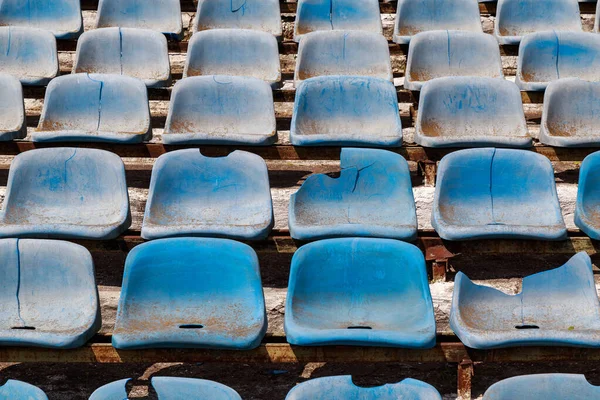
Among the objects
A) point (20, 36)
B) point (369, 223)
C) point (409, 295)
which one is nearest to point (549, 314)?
point (409, 295)

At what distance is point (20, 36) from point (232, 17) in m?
1.21

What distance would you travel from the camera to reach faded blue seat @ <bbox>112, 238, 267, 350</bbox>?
8.72ft

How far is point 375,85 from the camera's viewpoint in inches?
150

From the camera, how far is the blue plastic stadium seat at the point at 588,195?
10.2 ft

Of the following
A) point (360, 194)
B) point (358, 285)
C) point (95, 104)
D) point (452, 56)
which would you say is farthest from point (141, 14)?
point (358, 285)

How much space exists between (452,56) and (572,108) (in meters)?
0.77

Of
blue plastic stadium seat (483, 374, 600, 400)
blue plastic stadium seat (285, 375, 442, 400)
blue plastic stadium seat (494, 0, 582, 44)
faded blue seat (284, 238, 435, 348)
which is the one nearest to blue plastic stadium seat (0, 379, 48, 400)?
blue plastic stadium seat (285, 375, 442, 400)

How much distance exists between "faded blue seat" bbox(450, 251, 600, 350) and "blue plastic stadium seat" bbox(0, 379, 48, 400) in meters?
1.26

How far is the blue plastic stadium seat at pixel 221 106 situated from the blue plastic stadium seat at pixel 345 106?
0.53 feet

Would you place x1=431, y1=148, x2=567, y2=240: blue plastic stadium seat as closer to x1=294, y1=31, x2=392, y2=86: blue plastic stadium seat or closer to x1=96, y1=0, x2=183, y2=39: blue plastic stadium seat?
x1=294, y1=31, x2=392, y2=86: blue plastic stadium seat

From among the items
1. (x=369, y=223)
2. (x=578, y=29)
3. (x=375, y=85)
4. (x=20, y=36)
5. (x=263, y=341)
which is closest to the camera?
(x=263, y=341)

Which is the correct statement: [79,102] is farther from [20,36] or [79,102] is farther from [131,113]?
[20,36]

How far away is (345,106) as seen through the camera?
12.6ft

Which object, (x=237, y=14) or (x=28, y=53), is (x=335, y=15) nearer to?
(x=237, y=14)
